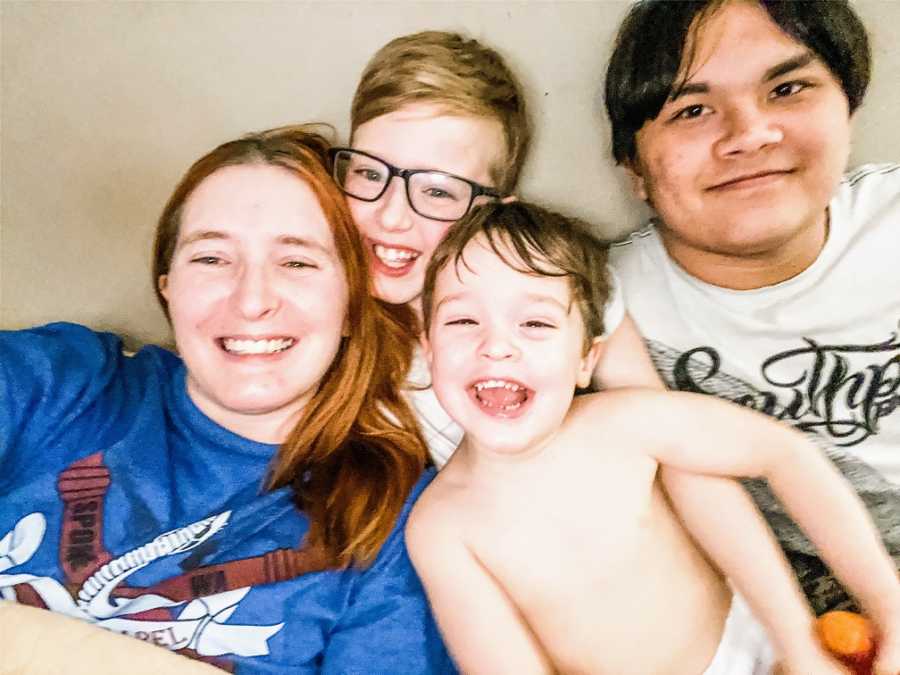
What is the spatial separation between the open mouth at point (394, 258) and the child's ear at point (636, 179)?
242 millimetres

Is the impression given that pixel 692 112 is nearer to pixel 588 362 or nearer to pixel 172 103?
pixel 588 362

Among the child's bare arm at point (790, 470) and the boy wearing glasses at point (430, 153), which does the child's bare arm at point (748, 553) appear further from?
the boy wearing glasses at point (430, 153)

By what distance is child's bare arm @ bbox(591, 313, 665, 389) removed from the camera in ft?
2.64

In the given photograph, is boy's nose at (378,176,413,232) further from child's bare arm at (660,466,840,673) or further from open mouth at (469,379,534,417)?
child's bare arm at (660,466,840,673)

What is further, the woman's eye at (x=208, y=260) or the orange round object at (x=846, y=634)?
the woman's eye at (x=208, y=260)

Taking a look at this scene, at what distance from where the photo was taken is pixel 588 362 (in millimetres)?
795

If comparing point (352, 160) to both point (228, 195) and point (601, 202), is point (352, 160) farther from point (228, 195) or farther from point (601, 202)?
point (601, 202)

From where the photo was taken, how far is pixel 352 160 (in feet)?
2.82

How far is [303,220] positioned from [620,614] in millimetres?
523

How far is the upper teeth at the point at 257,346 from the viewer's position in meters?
0.84

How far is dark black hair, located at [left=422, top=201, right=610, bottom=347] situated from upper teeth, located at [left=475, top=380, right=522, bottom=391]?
3.6 inches

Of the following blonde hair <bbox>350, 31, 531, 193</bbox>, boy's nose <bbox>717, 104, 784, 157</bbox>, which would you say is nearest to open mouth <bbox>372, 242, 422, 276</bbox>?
blonde hair <bbox>350, 31, 531, 193</bbox>

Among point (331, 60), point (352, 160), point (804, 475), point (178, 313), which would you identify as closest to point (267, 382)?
point (178, 313)

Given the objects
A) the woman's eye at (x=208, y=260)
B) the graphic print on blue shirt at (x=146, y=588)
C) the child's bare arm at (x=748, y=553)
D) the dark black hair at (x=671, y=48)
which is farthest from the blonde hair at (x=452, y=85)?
the graphic print on blue shirt at (x=146, y=588)
